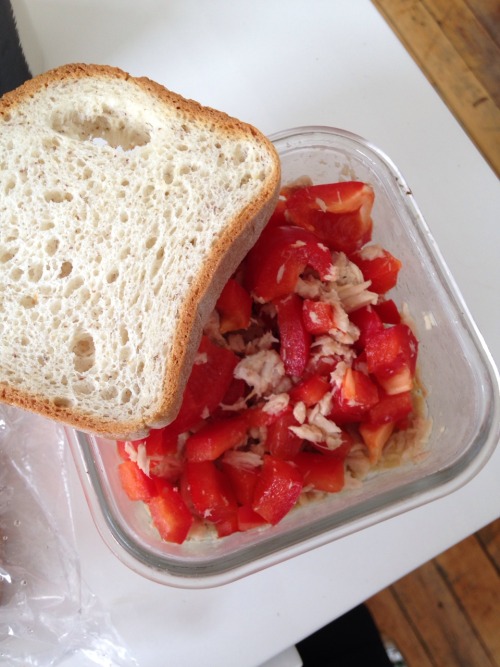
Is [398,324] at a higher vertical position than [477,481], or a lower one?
higher

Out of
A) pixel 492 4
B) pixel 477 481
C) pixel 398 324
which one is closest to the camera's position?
pixel 398 324

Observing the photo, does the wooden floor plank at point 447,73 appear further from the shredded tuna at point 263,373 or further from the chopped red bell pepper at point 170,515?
the chopped red bell pepper at point 170,515

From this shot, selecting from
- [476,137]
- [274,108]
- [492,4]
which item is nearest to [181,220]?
[274,108]

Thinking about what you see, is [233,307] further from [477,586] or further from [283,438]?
[477,586]

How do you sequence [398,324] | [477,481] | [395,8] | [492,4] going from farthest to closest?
[492,4], [395,8], [477,481], [398,324]

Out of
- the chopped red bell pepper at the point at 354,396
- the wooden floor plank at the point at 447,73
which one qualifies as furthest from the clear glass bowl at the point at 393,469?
the wooden floor plank at the point at 447,73

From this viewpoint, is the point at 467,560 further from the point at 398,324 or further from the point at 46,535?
the point at 46,535
